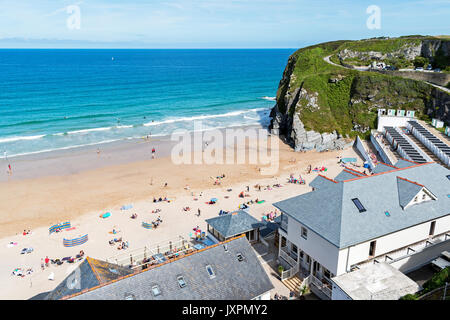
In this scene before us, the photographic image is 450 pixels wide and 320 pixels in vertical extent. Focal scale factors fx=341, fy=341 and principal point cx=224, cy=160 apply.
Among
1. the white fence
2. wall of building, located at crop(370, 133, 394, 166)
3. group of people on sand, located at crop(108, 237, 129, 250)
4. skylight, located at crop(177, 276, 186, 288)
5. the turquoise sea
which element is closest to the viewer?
skylight, located at crop(177, 276, 186, 288)

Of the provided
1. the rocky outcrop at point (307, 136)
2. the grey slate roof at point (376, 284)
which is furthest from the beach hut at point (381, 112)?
the grey slate roof at point (376, 284)

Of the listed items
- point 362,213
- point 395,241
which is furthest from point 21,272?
point 395,241

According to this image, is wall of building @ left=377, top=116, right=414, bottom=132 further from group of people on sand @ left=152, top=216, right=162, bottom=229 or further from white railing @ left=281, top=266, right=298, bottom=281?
white railing @ left=281, top=266, right=298, bottom=281

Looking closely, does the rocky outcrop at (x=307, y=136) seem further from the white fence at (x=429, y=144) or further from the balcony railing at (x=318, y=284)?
the balcony railing at (x=318, y=284)

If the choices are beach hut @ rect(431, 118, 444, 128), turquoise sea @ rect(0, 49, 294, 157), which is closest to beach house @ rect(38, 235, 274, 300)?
turquoise sea @ rect(0, 49, 294, 157)

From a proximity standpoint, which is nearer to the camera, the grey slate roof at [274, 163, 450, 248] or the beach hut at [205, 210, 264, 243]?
the grey slate roof at [274, 163, 450, 248]

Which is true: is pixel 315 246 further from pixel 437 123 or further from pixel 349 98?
pixel 349 98
